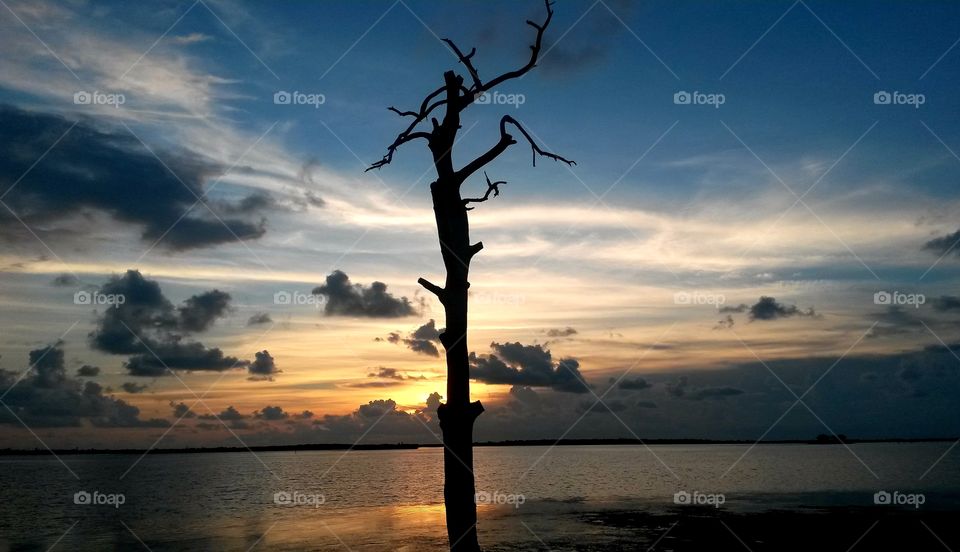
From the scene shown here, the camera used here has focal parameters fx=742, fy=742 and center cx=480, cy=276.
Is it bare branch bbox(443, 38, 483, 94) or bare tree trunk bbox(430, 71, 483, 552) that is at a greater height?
bare branch bbox(443, 38, 483, 94)

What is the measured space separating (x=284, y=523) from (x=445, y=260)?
141ft

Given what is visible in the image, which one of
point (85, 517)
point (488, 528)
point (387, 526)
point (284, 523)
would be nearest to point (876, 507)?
point (488, 528)

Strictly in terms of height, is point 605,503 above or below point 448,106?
below

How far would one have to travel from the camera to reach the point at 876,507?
46.4 m

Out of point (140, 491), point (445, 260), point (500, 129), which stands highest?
point (500, 129)

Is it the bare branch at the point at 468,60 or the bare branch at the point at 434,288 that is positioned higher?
the bare branch at the point at 468,60

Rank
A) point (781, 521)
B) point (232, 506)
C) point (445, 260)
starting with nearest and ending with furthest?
point (445, 260) → point (781, 521) → point (232, 506)

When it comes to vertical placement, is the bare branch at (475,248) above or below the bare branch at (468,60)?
below

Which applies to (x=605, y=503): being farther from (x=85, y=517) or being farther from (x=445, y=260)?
(x=445, y=260)

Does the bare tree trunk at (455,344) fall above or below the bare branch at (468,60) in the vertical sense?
below

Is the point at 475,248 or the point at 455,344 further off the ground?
the point at 475,248

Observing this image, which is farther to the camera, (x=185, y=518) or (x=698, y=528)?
(x=185, y=518)

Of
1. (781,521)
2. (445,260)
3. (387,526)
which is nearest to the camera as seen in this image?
(445,260)

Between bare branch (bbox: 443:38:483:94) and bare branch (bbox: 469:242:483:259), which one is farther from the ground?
bare branch (bbox: 443:38:483:94)
